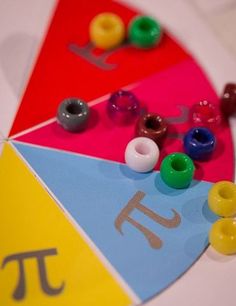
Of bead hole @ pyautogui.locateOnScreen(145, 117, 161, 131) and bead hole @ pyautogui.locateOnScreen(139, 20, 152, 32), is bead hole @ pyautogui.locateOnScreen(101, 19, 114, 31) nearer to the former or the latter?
bead hole @ pyautogui.locateOnScreen(139, 20, 152, 32)

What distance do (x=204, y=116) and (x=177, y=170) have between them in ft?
0.65

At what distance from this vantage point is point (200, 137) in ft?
4.31

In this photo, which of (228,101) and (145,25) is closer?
(228,101)

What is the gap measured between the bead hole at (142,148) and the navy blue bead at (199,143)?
0.34 ft

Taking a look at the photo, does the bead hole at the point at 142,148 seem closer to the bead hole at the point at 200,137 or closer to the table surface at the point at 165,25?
the bead hole at the point at 200,137

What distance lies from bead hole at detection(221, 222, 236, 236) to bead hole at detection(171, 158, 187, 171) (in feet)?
0.57

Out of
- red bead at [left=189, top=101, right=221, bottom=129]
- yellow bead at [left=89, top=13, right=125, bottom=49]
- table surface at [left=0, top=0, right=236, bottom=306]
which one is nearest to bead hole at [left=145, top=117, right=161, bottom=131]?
red bead at [left=189, top=101, right=221, bottom=129]

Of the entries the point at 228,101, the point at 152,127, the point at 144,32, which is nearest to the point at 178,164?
the point at 152,127

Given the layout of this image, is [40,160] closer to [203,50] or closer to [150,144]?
[150,144]

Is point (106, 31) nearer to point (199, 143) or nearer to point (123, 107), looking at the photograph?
point (123, 107)

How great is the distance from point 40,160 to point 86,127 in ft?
0.51

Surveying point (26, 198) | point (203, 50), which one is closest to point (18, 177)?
point (26, 198)

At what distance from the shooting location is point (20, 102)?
1.39m

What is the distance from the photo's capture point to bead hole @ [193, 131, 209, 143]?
4.27 ft
